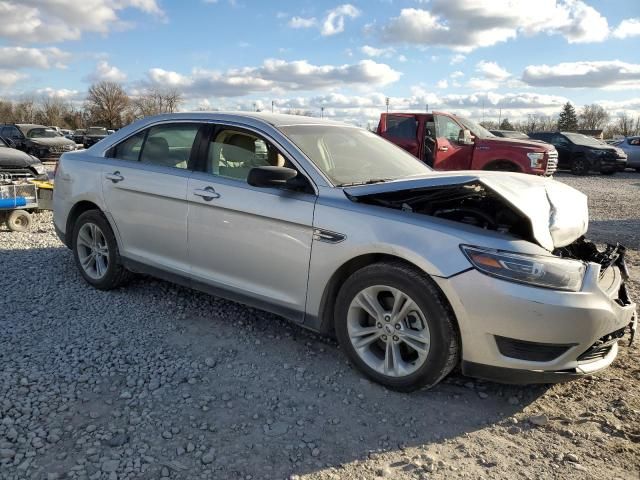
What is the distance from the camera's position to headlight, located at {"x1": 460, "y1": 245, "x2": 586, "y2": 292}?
114 inches

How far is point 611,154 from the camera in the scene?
19.6m

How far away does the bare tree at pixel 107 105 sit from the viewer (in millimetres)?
78625

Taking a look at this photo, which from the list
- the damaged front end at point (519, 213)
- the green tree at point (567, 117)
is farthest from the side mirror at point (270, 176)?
the green tree at point (567, 117)

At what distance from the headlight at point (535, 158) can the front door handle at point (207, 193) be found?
32.1 ft

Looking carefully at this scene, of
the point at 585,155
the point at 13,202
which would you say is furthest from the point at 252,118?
the point at 585,155

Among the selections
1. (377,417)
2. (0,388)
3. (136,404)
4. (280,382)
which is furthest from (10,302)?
(377,417)

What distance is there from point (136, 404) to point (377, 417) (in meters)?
1.40

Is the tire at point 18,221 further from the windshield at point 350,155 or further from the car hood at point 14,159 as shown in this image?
the windshield at point 350,155

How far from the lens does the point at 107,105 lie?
78.6 meters

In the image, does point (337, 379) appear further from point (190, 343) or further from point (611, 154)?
point (611, 154)

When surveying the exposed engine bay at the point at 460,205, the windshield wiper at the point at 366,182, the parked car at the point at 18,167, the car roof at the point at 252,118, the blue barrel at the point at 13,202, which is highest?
the car roof at the point at 252,118

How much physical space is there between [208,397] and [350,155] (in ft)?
6.93

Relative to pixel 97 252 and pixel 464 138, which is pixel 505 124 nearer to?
pixel 464 138

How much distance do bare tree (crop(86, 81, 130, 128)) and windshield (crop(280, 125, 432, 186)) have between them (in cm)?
8062
